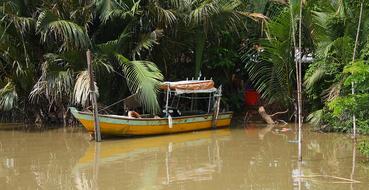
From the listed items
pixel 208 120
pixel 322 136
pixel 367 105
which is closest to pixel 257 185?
pixel 367 105

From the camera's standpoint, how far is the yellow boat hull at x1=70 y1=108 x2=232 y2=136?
1300cm

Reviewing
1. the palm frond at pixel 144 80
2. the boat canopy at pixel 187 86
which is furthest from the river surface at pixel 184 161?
the boat canopy at pixel 187 86

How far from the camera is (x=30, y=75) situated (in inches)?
605

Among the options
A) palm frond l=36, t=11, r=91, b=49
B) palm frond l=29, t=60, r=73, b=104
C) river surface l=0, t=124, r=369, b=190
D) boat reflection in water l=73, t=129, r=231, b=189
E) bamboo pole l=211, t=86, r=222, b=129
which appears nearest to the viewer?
river surface l=0, t=124, r=369, b=190

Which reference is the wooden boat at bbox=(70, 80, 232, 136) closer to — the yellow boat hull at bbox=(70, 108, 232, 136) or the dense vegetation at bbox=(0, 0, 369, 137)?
the yellow boat hull at bbox=(70, 108, 232, 136)

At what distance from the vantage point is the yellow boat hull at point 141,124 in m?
13.0

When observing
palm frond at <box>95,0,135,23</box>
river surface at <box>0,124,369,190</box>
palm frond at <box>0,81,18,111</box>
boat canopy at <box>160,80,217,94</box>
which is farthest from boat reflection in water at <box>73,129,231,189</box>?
palm frond at <box>95,0,135,23</box>

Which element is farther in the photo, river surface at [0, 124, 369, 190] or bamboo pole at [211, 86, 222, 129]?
bamboo pole at [211, 86, 222, 129]

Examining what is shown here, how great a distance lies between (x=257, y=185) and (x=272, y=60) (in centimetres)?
753

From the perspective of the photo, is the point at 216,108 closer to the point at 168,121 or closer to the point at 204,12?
the point at 168,121

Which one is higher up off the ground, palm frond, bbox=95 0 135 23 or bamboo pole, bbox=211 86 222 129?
palm frond, bbox=95 0 135 23

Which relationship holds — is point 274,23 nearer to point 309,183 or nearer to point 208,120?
point 208,120

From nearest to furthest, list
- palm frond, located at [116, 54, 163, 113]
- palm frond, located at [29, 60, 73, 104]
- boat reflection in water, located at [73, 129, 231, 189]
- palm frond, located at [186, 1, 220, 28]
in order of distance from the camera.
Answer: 1. boat reflection in water, located at [73, 129, 231, 189]
2. palm frond, located at [116, 54, 163, 113]
3. palm frond, located at [29, 60, 73, 104]
4. palm frond, located at [186, 1, 220, 28]

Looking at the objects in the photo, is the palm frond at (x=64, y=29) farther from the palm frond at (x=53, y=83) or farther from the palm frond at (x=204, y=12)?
the palm frond at (x=204, y=12)
